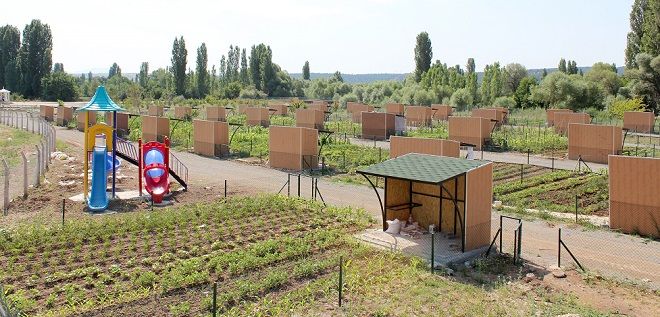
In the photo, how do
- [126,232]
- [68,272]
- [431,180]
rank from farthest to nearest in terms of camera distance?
[126,232] < [431,180] < [68,272]

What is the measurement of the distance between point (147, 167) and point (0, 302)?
1458 cm

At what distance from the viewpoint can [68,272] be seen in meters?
15.2

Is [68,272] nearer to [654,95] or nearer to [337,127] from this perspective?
[337,127]

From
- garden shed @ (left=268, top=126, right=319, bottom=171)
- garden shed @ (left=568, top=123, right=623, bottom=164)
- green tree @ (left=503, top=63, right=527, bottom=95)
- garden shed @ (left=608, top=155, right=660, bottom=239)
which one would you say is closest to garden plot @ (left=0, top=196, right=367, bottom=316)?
garden shed @ (left=608, top=155, right=660, bottom=239)

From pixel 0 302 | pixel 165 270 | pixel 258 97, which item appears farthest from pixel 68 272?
pixel 258 97

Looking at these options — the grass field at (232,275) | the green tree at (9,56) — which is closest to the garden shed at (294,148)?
the grass field at (232,275)

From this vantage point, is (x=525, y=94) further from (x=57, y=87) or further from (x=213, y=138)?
(x=57, y=87)

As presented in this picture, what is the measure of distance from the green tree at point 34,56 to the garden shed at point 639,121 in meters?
84.4

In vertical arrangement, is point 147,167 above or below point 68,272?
above

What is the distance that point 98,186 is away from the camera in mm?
23078

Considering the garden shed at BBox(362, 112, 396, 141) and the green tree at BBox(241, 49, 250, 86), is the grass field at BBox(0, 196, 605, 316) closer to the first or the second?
the garden shed at BBox(362, 112, 396, 141)

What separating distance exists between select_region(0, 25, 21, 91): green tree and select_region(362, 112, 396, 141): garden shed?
73.6 m

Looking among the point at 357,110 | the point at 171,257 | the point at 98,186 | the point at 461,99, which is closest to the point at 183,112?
the point at 357,110

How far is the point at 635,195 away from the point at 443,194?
6.08 m
